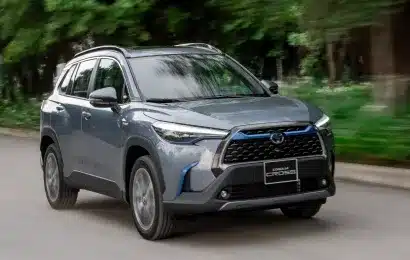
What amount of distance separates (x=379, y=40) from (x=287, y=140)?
6.22 m

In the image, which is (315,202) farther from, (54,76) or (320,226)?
(54,76)

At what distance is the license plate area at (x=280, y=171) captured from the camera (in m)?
8.27

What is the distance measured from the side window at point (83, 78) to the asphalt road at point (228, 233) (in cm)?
141

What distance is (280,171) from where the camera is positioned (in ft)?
27.3

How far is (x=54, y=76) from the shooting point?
27562 millimetres

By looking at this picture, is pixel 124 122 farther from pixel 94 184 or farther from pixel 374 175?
pixel 374 175

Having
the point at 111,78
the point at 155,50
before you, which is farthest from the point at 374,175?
the point at 111,78

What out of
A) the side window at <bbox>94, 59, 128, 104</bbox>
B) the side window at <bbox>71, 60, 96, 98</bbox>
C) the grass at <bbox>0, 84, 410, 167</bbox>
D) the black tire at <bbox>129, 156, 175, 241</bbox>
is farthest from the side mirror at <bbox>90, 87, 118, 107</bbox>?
the grass at <bbox>0, 84, 410, 167</bbox>

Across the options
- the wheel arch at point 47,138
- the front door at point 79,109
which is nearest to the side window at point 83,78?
the front door at point 79,109

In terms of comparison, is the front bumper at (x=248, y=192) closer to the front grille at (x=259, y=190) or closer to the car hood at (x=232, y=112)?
the front grille at (x=259, y=190)

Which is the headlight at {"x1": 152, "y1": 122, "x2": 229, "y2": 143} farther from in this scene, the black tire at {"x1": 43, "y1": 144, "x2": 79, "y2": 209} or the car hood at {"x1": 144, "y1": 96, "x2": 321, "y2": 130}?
the black tire at {"x1": 43, "y1": 144, "x2": 79, "y2": 209}

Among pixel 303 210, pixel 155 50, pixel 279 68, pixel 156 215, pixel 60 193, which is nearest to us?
pixel 156 215

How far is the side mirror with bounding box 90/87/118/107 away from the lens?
9.27 metres

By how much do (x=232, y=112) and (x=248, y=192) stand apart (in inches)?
28.8
